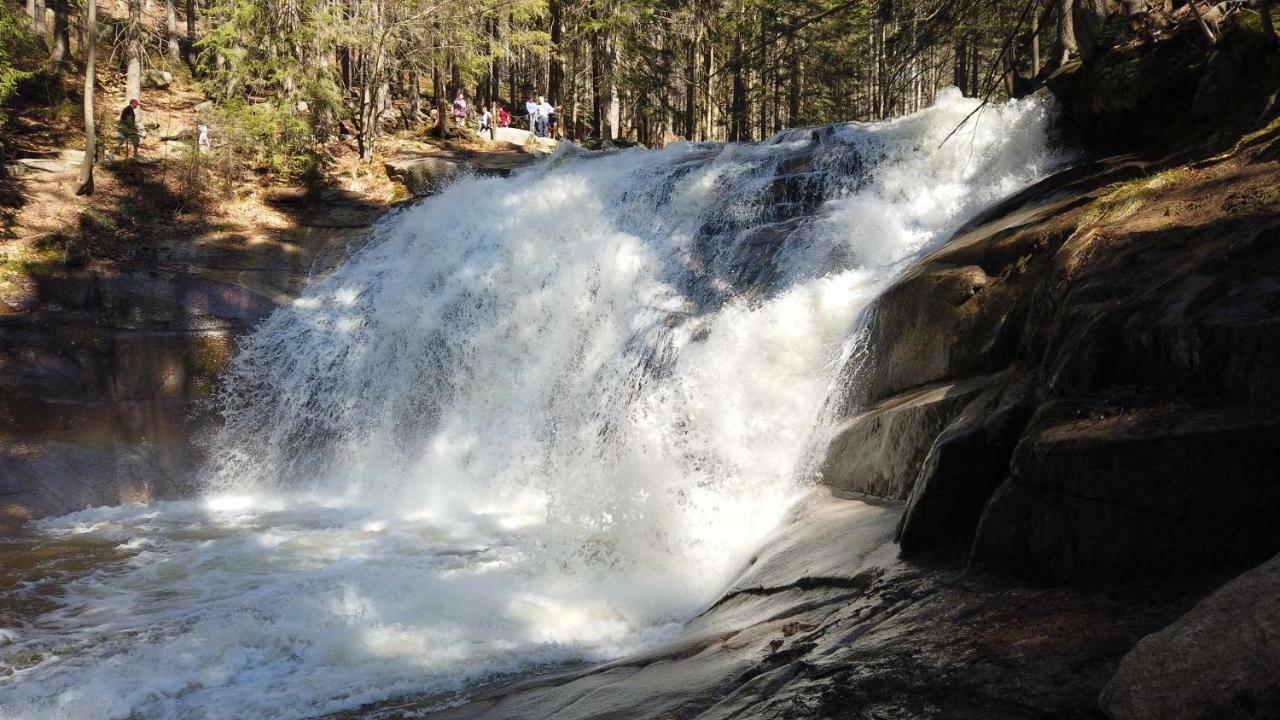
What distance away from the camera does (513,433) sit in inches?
476

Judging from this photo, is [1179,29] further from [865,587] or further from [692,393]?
[865,587]

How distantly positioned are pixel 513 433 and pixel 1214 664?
34.0 ft

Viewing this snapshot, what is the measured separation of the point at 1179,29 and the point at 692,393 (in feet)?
22.4

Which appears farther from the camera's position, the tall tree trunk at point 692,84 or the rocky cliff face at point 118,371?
the tall tree trunk at point 692,84

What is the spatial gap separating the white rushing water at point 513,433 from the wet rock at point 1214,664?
3890mm

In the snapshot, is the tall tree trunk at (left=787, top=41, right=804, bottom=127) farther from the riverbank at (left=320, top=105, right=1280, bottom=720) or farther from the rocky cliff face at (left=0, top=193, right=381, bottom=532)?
the riverbank at (left=320, top=105, right=1280, bottom=720)

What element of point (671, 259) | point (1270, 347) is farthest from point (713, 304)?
point (1270, 347)

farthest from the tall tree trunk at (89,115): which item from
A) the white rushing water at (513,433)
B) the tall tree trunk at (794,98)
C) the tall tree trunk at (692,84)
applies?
the tall tree trunk at (794,98)

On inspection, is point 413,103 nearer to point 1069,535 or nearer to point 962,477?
point 962,477

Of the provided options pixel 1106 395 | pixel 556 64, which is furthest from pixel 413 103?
pixel 1106 395

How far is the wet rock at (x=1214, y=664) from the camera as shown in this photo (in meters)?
2.19

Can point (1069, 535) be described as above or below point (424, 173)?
below

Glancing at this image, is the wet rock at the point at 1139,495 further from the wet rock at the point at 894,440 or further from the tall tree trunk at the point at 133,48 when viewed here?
the tall tree trunk at the point at 133,48

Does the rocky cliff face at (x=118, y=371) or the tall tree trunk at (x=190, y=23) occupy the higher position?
the tall tree trunk at (x=190, y=23)
